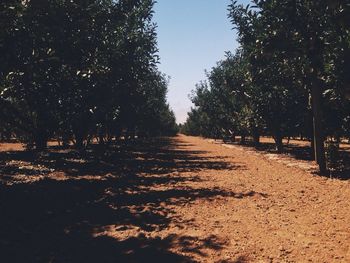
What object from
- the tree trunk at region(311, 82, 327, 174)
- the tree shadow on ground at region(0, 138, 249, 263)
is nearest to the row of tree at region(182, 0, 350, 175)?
the tree trunk at region(311, 82, 327, 174)

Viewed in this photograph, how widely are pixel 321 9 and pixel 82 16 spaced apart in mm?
10779

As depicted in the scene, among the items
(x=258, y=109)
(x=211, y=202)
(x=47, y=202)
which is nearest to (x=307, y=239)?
(x=211, y=202)

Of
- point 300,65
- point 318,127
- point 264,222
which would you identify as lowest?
point 264,222

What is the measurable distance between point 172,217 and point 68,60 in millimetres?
10736

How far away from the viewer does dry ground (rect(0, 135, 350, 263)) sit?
7.42 metres

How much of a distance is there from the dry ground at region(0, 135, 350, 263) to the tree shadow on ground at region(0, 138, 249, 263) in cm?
2

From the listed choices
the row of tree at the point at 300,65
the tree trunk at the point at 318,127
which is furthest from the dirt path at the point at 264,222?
the row of tree at the point at 300,65

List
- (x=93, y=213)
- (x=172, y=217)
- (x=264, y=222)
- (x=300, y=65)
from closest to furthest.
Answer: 1. (x=264, y=222)
2. (x=172, y=217)
3. (x=93, y=213)
4. (x=300, y=65)

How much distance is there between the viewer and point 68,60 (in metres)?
17.7

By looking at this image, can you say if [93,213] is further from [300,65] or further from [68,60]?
[300,65]

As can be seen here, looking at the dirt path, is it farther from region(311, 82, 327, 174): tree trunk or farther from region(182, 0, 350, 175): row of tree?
region(182, 0, 350, 175): row of tree

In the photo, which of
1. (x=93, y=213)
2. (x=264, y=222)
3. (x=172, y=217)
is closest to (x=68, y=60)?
(x=93, y=213)

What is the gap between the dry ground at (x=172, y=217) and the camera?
24.3 ft

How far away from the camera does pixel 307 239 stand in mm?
8086
